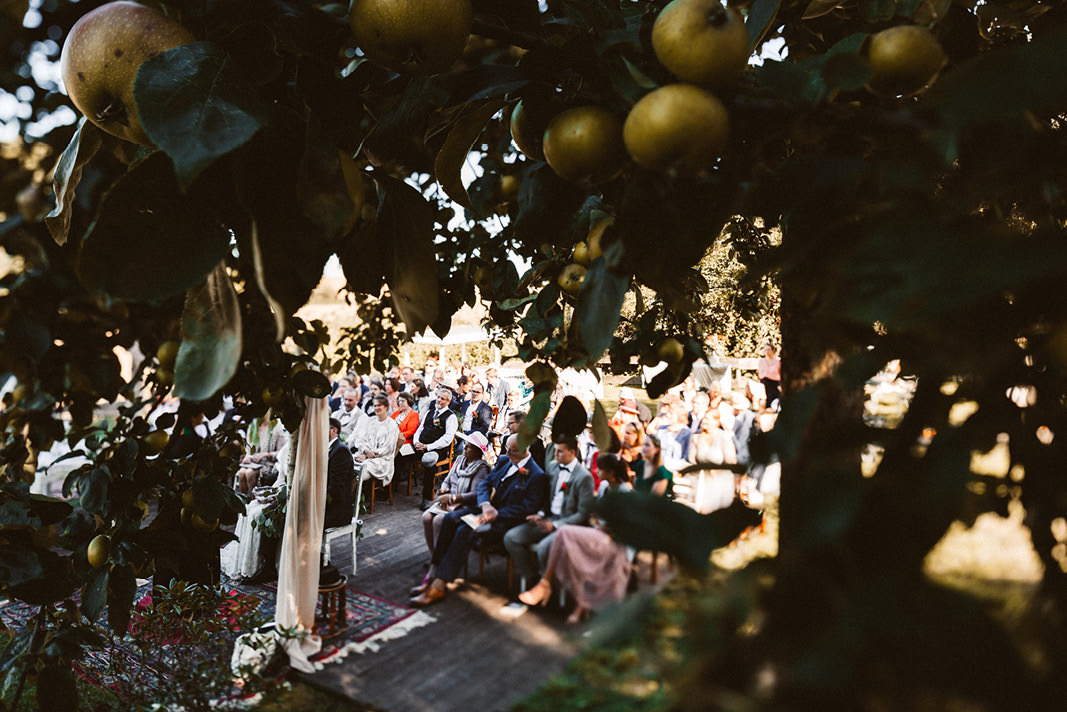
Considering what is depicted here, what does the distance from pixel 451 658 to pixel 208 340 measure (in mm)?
4325

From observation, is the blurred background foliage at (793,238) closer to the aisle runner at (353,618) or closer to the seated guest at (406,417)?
the aisle runner at (353,618)

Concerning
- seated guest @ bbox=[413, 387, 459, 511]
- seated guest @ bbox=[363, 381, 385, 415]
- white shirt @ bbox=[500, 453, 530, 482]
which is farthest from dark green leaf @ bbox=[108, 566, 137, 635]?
seated guest @ bbox=[363, 381, 385, 415]

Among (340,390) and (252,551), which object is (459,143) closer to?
(252,551)

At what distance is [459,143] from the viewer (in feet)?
2.73

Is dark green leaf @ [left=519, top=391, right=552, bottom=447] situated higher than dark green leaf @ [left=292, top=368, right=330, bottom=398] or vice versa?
dark green leaf @ [left=292, top=368, right=330, bottom=398]

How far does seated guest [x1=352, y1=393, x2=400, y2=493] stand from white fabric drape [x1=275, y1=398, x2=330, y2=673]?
278 centimetres

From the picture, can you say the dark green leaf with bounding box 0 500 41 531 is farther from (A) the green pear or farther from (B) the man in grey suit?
(B) the man in grey suit

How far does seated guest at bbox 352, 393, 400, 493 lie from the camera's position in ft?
23.5

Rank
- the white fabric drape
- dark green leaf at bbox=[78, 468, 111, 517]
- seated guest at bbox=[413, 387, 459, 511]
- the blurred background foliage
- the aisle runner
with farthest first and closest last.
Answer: seated guest at bbox=[413, 387, 459, 511] → the aisle runner → the white fabric drape → dark green leaf at bbox=[78, 468, 111, 517] → the blurred background foliage

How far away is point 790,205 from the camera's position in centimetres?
49

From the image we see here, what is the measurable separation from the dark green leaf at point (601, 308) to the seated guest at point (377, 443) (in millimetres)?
6649

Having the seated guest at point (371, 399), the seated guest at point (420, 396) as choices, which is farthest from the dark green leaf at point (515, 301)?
the seated guest at point (420, 396)

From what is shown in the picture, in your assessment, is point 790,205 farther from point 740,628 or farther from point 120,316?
point 120,316

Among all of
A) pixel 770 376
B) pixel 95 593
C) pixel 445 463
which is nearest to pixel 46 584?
pixel 95 593
